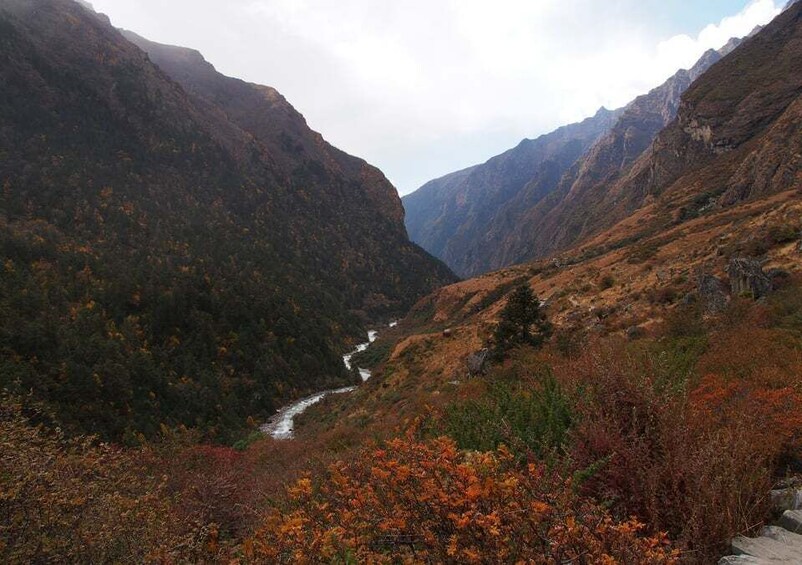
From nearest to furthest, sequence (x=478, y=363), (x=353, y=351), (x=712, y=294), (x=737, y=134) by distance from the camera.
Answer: (x=712, y=294), (x=478, y=363), (x=737, y=134), (x=353, y=351)

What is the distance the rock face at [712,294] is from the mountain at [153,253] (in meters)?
28.4

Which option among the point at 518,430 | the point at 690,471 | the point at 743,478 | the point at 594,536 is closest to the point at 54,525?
the point at 518,430

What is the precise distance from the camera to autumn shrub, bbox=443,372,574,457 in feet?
16.0

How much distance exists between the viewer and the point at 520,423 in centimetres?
561

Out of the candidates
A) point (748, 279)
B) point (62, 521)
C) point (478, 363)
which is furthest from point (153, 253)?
point (748, 279)

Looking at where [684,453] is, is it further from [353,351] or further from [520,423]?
[353,351]

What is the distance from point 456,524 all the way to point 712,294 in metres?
12.9

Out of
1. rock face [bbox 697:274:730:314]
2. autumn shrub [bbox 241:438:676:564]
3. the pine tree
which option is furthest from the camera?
the pine tree

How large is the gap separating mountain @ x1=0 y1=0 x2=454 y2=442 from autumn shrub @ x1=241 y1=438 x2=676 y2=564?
82.8 ft

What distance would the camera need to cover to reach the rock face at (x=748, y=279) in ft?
38.1

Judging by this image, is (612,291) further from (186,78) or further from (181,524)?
(186,78)

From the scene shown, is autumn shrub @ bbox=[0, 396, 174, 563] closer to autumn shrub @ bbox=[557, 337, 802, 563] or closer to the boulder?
autumn shrub @ bbox=[557, 337, 802, 563]

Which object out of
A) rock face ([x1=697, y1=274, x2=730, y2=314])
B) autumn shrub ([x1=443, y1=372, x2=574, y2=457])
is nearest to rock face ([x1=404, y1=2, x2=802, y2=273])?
rock face ([x1=697, y1=274, x2=730, y2=314])

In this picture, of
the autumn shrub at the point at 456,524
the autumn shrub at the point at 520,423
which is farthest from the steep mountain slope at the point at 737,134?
the autumn shrub at the point at 456,524
